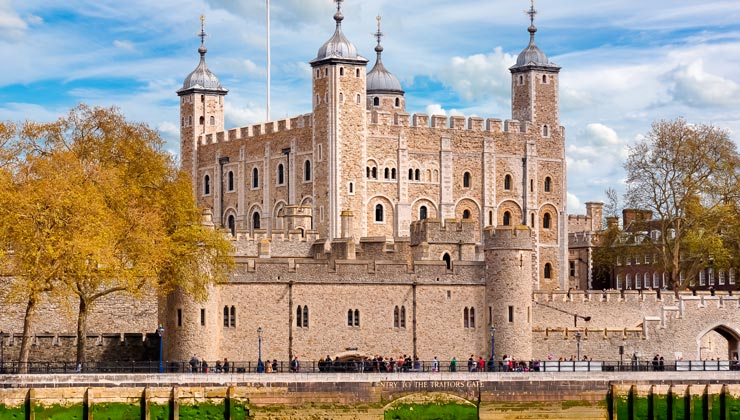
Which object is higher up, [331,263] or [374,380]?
[331,263]

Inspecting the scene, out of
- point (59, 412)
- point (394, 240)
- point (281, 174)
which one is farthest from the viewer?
point (281, 174)

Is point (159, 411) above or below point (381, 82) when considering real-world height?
below

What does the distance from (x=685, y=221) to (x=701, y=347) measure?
1382 cm

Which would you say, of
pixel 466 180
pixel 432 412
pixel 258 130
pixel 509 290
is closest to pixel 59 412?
pixel 432 412

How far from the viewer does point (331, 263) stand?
7081 cm

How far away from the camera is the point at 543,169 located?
103500 mm

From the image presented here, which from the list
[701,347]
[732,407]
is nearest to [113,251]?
[732,407]

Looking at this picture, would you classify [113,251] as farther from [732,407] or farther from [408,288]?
[732,407]

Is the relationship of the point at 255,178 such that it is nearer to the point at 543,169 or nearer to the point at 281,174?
the point at 281,174

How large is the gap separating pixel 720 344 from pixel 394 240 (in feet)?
50.8

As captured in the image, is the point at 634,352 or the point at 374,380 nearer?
the point at 374,380

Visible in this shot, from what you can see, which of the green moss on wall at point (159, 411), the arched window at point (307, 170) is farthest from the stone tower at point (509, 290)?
the arched window at point (307, 170)

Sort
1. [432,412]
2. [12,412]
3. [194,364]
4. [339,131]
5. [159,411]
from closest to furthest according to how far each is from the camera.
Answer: [12,412], [159,411], [432,412], [194,364], [339,131]

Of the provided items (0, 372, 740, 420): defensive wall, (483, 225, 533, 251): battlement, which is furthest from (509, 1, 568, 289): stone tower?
(0, 372, 740, 420): defensive wall
